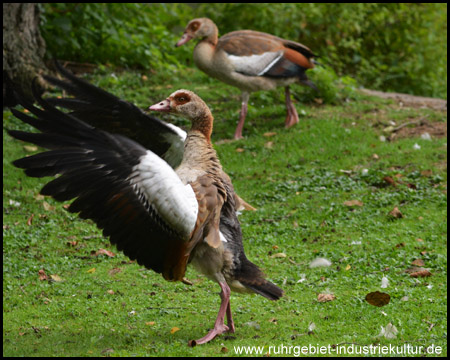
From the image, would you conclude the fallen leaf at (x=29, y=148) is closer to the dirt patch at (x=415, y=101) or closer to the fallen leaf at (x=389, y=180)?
the fallen leaf at (x=389, y=180)

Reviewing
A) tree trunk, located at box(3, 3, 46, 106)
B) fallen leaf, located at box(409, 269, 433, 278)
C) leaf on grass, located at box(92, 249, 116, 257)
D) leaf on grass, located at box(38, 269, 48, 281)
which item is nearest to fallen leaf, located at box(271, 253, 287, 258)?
fallen leaf, located at box(409, 269, 433, 278)

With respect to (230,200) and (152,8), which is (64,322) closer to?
(230,200)

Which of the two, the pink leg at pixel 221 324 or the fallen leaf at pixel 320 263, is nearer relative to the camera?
the pink leg at pixel 221 324

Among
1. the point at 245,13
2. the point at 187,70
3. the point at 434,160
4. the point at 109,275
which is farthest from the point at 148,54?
the point at 109,275

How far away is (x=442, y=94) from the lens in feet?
44.5

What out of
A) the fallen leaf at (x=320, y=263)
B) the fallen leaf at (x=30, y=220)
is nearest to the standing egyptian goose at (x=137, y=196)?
the fallen leaf at (x=320, y=263)

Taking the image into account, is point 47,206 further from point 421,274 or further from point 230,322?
point 421,274

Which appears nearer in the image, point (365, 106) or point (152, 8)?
point (365, 106)

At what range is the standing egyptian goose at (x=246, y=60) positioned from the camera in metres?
9.58

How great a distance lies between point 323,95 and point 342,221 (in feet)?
13.3

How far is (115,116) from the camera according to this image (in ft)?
17.4

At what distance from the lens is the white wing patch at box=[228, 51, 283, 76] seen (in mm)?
9555

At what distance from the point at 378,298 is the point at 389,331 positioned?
24.4 inches

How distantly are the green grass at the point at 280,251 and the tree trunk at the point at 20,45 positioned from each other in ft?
1.95
